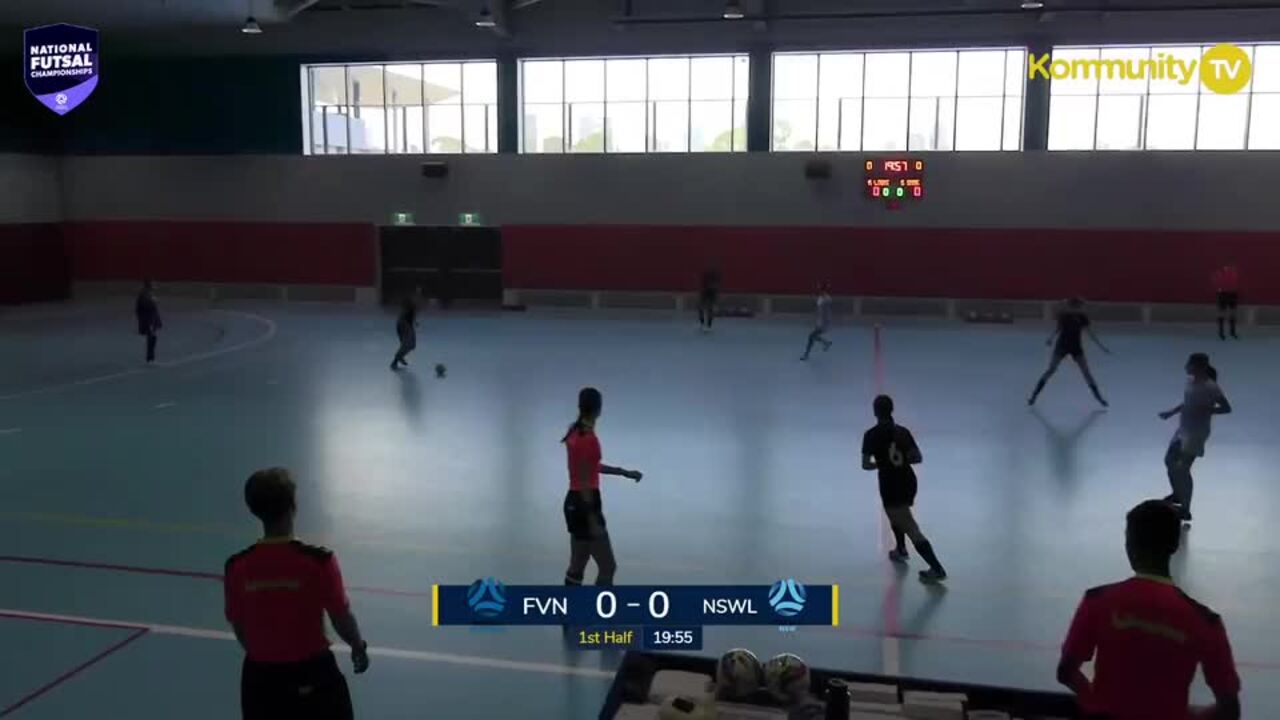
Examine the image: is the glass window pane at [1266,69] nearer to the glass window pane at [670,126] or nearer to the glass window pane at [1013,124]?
the glass window pane at [1013,124]

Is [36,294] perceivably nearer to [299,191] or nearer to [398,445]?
[299,191]

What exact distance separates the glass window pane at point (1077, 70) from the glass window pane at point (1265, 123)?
181 inches

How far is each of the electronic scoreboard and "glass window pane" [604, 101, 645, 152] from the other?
25.6 feet

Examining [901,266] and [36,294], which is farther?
[36,294]

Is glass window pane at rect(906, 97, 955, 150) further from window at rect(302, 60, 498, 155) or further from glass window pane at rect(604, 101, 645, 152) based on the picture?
window at rect(302, 60, 498, 155)

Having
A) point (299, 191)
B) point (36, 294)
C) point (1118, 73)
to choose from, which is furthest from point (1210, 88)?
point (36, 294)

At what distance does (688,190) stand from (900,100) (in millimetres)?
7451

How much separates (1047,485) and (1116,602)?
8.59m

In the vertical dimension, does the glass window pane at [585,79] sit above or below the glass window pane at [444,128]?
above

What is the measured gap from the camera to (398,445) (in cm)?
1422

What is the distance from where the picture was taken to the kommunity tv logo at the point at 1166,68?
2972 cm

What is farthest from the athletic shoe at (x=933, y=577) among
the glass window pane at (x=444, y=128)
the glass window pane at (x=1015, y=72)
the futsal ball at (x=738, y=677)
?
the glass window pane at (x=444, y=128)

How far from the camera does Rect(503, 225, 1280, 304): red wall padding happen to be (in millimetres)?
30531
